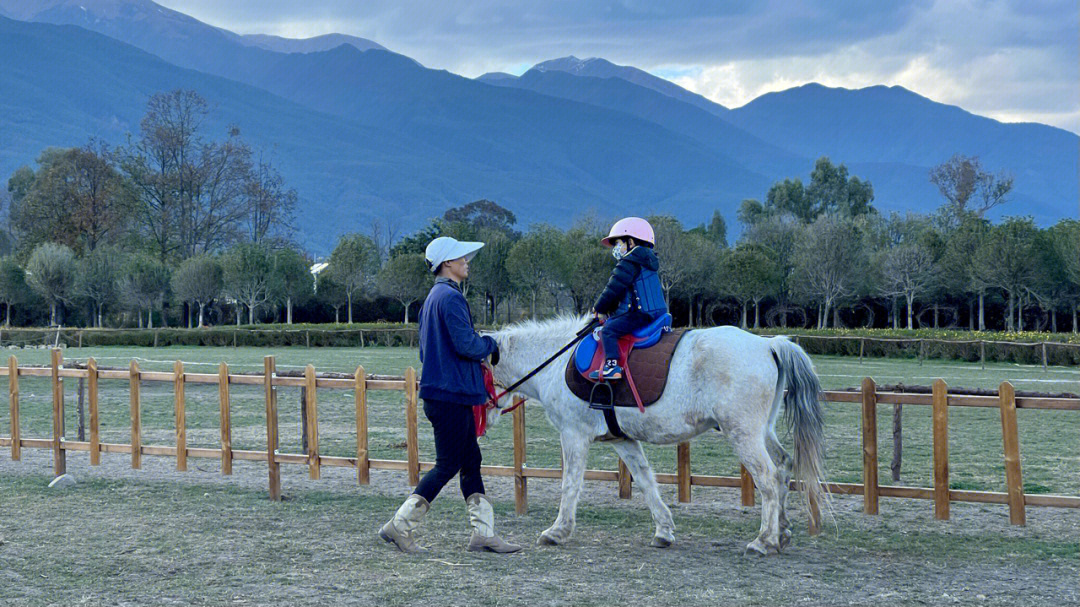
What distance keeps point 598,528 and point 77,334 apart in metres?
51.3

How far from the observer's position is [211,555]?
7.65 metres

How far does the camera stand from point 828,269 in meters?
66.1

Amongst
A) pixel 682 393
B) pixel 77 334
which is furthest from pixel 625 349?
pixel 77 334

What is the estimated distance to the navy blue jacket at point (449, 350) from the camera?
24.7ft

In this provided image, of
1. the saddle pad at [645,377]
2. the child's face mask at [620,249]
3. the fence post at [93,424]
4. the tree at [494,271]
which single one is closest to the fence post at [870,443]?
the saddle pad at [645,377]

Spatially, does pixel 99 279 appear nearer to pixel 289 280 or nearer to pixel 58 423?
pixel 289 280

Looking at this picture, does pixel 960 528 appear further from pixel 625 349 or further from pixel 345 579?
pixel 345 579

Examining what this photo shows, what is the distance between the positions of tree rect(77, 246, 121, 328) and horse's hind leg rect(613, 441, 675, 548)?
2682 inches

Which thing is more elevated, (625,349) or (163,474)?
(625,349)

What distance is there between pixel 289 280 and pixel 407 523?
67.3 meters

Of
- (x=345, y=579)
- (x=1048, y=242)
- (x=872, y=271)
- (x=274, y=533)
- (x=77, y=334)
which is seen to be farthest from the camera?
(x=872, y=271)

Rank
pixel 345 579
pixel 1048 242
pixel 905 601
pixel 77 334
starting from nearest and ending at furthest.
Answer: pixel 905 601 < pixel 345 579 < pixel 77 334 < pixel 1048 242

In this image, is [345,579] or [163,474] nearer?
[345,579]

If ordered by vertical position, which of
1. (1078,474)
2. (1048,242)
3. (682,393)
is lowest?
(1078,474)
